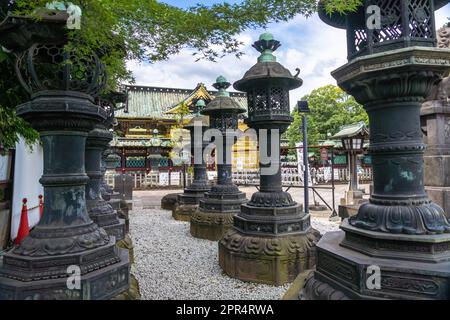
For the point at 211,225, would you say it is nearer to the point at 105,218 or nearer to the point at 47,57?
the point at 105,218

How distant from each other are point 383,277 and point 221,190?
539cm

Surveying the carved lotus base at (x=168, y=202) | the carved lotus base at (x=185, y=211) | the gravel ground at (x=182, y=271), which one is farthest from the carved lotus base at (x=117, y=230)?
the carved lotus base at (x=168, y=202)

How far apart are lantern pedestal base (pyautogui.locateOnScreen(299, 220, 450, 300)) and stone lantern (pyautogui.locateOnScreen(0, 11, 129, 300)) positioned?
65.1 inches

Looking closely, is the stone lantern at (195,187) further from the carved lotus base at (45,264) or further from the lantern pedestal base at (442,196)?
the carved lotus base at (45,264)

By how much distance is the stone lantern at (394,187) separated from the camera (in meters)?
1.93

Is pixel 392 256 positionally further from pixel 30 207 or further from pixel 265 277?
pixel 30 207

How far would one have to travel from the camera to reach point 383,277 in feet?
6.36

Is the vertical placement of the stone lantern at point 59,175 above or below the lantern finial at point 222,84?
below

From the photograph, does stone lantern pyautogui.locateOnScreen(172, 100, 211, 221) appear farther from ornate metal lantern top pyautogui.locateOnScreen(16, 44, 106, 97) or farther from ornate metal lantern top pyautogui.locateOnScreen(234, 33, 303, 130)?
ornate metal lantern top pyautogui.locateOnScreen(16, 44, 106, 97)

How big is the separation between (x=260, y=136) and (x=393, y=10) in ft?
9.60

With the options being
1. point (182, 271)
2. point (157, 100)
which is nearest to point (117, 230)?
point (182, 271)

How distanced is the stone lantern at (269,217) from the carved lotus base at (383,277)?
187cm

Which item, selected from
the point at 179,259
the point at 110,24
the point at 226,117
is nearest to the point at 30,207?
the point at 179,259
